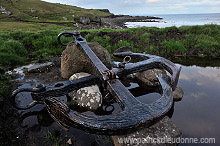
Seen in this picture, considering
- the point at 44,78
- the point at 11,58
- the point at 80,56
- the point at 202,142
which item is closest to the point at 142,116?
the point at 202,142

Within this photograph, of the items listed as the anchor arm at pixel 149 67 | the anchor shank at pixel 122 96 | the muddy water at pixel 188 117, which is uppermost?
the anchor arm at pixel 149 67

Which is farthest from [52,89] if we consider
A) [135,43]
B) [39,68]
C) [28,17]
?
[28,17]

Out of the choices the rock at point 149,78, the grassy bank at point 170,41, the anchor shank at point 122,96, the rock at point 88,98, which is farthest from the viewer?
the grassy bank at point 170,41

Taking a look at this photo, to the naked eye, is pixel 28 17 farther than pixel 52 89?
Yes

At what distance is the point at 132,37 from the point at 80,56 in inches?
227

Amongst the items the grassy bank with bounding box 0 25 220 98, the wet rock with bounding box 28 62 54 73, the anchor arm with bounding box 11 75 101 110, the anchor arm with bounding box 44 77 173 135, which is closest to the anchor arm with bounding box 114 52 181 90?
the anchor arm with bounding box 11 75 101 110

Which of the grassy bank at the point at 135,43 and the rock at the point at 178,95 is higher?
the grassy bank at the point at 135,43

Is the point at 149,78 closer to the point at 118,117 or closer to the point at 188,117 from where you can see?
the point at 188,117

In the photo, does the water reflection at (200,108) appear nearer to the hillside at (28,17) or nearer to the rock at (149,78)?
the rock at (149,78)

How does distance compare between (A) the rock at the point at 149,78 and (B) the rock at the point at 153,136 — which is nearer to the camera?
(B) the rock at the point at 153,136

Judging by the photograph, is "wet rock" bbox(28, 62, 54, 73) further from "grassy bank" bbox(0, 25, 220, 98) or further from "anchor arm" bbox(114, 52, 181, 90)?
"anchor arm" bbox(114, 52, 181, 90)

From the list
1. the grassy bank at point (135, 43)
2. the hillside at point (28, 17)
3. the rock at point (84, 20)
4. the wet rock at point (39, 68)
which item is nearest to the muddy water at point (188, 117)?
the wet rock at point (39, 68)

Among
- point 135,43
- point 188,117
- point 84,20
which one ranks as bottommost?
point 188,117

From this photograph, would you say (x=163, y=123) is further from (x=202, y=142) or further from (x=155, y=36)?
(x=155, y=36)
